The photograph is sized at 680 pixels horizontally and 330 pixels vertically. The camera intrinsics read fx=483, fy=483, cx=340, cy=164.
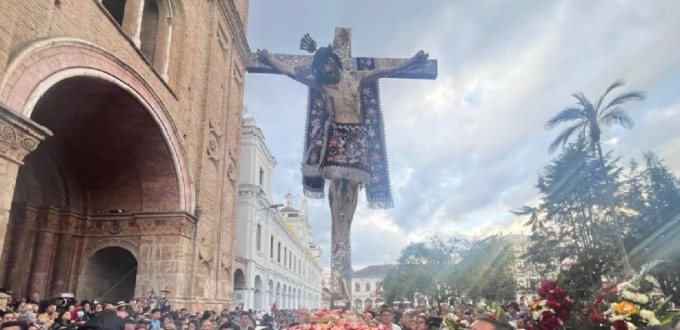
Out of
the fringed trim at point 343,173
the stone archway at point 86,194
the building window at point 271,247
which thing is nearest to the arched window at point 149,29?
the stone archway at point 86,194

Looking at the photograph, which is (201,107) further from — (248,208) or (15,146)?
(248,208)

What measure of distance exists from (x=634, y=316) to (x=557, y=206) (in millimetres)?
34947

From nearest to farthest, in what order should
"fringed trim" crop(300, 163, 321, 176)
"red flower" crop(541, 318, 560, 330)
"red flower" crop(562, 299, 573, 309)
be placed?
"red flower" crop(541, 318, 560, 330), "red flower" crop(562, 299, 573, 309), "fringed trim" crop(300, 163, 321, 176)

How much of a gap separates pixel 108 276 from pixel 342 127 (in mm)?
12174

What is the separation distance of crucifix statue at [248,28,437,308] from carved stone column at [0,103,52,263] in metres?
3.65

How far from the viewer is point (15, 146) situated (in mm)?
7062

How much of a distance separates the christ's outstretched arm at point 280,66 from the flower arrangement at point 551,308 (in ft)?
11.3

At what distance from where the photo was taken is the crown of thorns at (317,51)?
5309 mm

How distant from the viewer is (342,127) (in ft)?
18.2

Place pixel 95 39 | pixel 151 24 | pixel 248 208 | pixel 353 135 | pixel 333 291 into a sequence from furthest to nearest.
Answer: pixel 248 208 < pixel 151 24 < pixel 95 39 < pixel 353 135 < pixel 333 291

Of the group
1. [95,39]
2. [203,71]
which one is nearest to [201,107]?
[203,71]

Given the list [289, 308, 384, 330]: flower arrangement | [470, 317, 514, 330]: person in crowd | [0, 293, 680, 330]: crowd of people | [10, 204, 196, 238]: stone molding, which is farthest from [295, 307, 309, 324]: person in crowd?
[10, 204, 196, 238]: stone molding

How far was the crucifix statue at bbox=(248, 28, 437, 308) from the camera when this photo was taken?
17.0 ft

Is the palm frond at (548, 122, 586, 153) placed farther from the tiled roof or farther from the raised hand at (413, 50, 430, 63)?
the tiled roof
